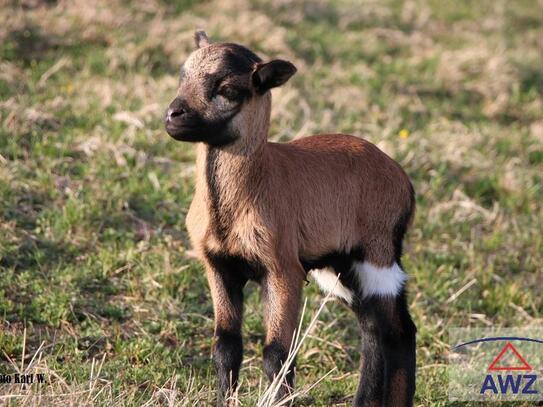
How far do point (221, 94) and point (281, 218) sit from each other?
81cm

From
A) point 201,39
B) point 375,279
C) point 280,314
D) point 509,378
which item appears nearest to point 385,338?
point 375,279

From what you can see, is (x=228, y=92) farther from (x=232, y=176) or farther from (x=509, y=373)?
(x=509, y=373)

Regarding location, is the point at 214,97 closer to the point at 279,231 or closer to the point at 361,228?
the point at 279,231

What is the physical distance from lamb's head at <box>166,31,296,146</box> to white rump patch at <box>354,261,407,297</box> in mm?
1169

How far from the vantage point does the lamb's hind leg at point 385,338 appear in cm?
555

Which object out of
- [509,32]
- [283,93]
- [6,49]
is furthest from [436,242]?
[509,32]

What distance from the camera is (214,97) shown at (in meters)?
4.93

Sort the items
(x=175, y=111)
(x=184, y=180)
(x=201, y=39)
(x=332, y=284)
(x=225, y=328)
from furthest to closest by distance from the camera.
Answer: (x=184, y=180) < (x=332, y=284) < (x=201, y=39) < (x=225, y=328) < (x=175, y=111)

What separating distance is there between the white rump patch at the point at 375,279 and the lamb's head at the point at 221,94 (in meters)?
1.17

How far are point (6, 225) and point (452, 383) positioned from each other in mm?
3756

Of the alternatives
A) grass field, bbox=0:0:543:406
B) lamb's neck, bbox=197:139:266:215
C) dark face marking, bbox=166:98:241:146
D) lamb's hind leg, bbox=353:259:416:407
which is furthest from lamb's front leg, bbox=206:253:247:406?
lamb's hind leg, bbox=353:259:416:407

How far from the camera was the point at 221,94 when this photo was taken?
16.2 feet

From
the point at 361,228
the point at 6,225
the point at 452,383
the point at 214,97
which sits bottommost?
the point at 452,383

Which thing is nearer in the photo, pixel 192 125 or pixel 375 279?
pixel 192 125
